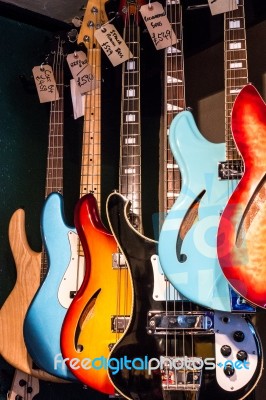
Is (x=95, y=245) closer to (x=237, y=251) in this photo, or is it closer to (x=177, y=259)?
(x=177, y=259)

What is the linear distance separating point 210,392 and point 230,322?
0.51 feet

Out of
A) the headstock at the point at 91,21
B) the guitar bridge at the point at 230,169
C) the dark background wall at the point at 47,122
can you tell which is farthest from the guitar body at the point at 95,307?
the headstock at the point at 91,21

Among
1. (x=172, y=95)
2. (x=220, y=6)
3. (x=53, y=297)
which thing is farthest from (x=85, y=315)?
(x=220, y=6)

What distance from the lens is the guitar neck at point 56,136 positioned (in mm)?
1766

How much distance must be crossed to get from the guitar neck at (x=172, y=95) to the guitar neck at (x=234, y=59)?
147 mm

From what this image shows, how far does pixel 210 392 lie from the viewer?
130 centimetres

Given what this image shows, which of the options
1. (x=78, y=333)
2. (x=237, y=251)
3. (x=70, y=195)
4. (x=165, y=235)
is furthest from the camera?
(x=70, y=195)

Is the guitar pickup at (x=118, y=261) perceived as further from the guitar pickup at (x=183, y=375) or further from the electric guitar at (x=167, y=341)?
the guitar pickup at (x=183, y=375)

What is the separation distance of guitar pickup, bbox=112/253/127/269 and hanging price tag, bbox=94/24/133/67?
0.53 meters

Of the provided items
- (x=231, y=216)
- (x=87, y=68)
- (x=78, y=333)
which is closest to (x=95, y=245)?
(x=78, y=333)

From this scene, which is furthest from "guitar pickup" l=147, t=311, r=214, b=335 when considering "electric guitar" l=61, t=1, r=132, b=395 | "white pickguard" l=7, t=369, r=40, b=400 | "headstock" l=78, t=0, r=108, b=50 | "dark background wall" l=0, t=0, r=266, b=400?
"headstock" l=78, t=0, r=108, b=50

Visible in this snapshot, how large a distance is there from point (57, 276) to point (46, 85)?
0.61 m

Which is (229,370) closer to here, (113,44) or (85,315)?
(85,315)

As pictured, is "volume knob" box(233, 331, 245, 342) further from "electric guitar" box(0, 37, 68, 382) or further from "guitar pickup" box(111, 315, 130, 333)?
"electric guitar" box(0, 37, 68, 382)
